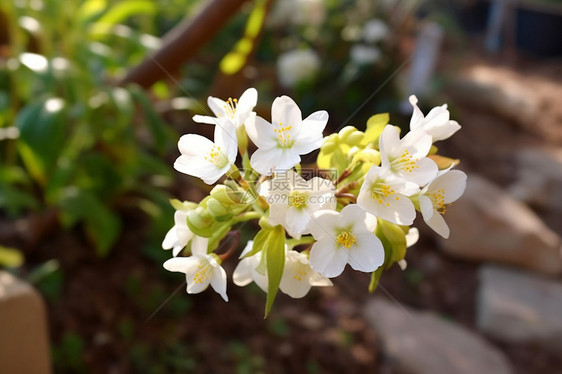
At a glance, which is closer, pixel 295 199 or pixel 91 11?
pixel 295 199

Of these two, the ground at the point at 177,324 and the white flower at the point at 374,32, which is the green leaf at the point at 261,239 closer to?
the ground at the point at 177,324

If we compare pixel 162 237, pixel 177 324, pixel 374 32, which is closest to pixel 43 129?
pixel 162 237

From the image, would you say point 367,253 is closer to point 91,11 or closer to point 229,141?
point 229,141

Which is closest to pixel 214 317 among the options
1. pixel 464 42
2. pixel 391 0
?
pixel 391 0

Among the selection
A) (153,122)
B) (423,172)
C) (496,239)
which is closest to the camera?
(423,172)

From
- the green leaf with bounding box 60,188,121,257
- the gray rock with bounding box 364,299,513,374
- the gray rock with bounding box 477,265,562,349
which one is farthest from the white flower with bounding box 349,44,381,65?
the green leaf with bounding box 60,188,121,257

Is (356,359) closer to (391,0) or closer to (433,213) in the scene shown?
(433,213)
